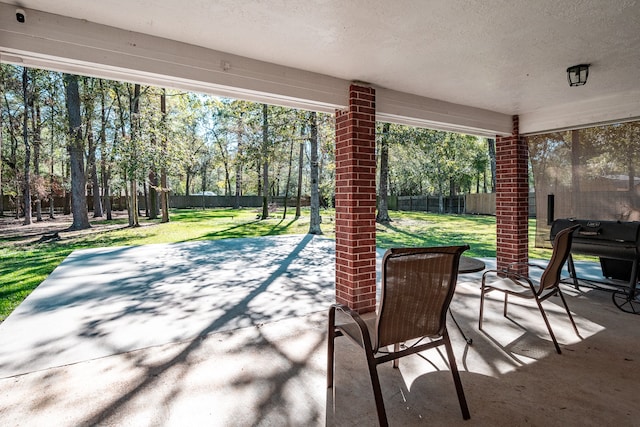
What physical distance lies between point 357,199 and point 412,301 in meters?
1.79

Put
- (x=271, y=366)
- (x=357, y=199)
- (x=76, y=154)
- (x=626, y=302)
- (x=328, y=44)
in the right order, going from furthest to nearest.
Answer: (x=76, y=154) → (x=626, y=302) → (x=357, y=199) → (x=328, y=44) → (x=271, y=366)

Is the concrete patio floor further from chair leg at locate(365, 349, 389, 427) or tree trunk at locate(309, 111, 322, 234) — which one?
tree trunk at locate(309, 111, 322, 234)

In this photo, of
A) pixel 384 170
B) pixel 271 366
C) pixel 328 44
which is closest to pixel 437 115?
pixel 328 44

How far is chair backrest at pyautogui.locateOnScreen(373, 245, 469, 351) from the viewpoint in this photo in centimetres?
179

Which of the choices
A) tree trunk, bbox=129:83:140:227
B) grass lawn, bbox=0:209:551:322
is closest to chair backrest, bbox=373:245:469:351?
grass lawn, bbox=0:209:551:322

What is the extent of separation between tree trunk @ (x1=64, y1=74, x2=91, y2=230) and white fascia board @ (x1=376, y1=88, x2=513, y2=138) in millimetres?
10787

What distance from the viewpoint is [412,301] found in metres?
1.89

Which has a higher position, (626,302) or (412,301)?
(412,301)

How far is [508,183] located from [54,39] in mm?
5724

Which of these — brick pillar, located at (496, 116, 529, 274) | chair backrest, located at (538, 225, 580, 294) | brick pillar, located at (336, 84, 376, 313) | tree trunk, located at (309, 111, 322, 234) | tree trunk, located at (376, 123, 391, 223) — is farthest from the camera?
tree trunk, located at (376, 123, 391, 223)

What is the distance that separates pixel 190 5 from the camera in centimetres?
214

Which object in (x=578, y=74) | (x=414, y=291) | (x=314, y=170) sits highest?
(x=578, y=74)

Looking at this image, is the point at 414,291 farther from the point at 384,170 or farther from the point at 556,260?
the point at 384,170

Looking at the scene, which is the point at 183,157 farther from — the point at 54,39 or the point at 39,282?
the point at 54,39
